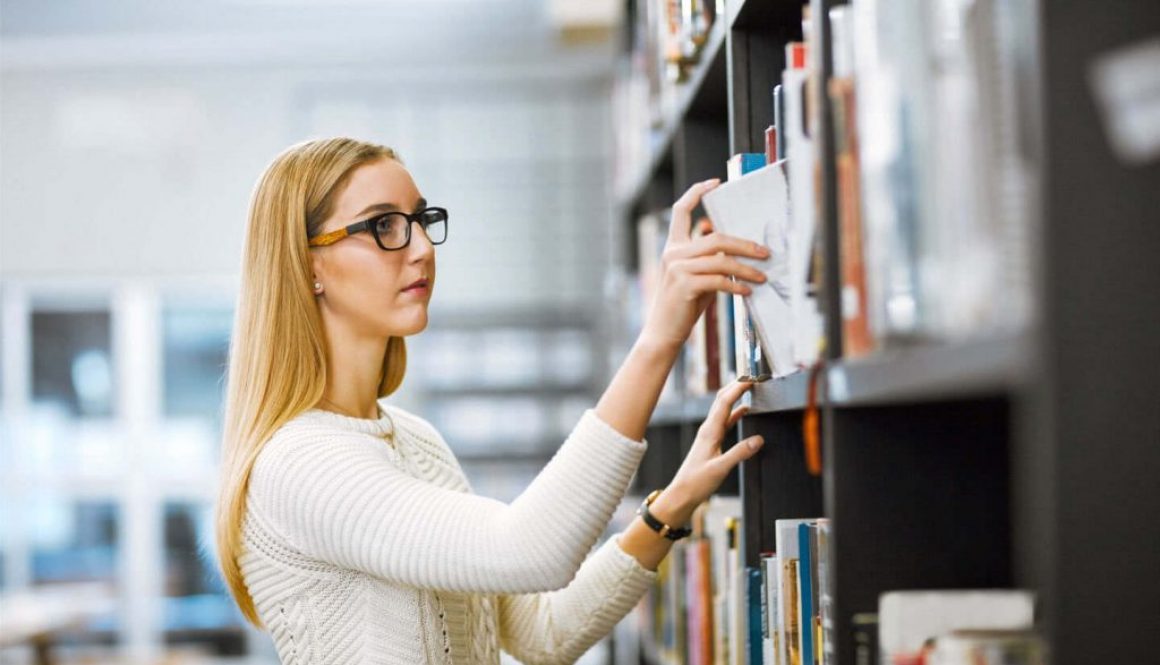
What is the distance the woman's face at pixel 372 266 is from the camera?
148 cm

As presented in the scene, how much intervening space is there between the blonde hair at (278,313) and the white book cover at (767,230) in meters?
0.55

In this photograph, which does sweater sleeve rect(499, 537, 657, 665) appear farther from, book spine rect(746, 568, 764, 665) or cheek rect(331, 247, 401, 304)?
cheek rect(331, 247, 401, 304)

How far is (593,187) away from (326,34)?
151 cm

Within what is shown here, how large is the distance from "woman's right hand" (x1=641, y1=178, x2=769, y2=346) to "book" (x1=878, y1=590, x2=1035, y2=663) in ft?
1.06

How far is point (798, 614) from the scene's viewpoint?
1.29 metres

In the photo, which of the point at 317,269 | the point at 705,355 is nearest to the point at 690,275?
the point at 317,269

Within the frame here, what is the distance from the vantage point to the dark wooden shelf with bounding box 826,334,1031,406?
24.5 inches

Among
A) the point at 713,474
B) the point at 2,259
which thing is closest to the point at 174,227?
Answer: the point at 2,259

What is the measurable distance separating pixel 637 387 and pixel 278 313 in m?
0.52

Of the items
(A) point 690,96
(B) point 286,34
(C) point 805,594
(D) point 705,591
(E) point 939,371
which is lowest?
(D) point 705,591

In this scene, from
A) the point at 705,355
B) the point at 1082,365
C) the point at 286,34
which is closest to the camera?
the point at 1082,365

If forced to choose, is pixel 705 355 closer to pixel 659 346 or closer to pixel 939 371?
pixel 659 346

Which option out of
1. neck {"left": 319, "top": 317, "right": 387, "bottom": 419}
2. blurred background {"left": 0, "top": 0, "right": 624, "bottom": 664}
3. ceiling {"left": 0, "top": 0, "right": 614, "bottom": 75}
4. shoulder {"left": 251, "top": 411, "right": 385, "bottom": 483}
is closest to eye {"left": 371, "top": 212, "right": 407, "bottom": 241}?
neck {"left": 319, "top": 317, "right": 387, "bottom": 419}

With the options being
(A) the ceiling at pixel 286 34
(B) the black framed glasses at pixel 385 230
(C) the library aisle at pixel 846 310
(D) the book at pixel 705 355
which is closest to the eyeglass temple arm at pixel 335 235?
(B) the black framed glasses at pixel 385 230
